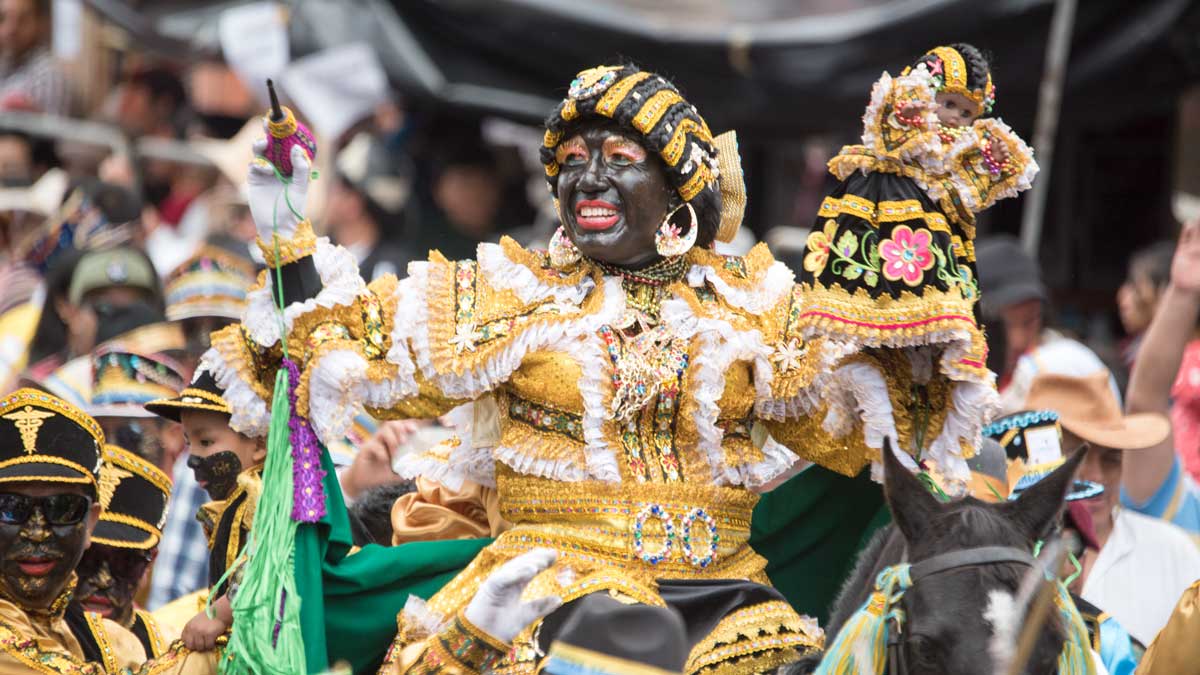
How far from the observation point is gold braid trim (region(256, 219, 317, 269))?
5828 millimetres

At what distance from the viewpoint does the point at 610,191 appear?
19.6 ft

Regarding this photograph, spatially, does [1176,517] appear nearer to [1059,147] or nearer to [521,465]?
[521,465]

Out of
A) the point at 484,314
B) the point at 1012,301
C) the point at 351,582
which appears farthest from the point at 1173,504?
the point at 351,582

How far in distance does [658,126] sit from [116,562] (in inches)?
96.6

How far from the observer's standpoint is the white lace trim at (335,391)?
5816mm

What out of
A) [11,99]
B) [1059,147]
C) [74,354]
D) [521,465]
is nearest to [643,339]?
[521,465]

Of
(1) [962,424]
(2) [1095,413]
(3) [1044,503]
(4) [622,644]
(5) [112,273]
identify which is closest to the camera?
(4) [622,644]

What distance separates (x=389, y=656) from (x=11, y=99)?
8.83m

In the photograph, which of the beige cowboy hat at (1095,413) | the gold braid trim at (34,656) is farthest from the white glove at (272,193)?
the beige cowboy hat at (1095,413)

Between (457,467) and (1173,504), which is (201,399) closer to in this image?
(457,467)

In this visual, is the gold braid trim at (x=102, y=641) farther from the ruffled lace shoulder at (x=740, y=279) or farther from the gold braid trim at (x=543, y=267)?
the ruffled lace shoulder at (x=740, y=279)

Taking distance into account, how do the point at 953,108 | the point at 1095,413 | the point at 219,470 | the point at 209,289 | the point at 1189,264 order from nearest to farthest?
the point at 953,108 < the point at 219,470 < the point at 1189,264 < the point at 1095,413 < the point at 209,289

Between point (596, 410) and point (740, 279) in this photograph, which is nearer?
point (596, 410)

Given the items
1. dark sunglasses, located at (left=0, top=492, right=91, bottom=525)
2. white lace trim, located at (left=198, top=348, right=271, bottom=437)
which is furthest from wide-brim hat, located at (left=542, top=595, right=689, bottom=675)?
dark sunglasses, located at (left=0, top=492, right=91, bottom=525)
